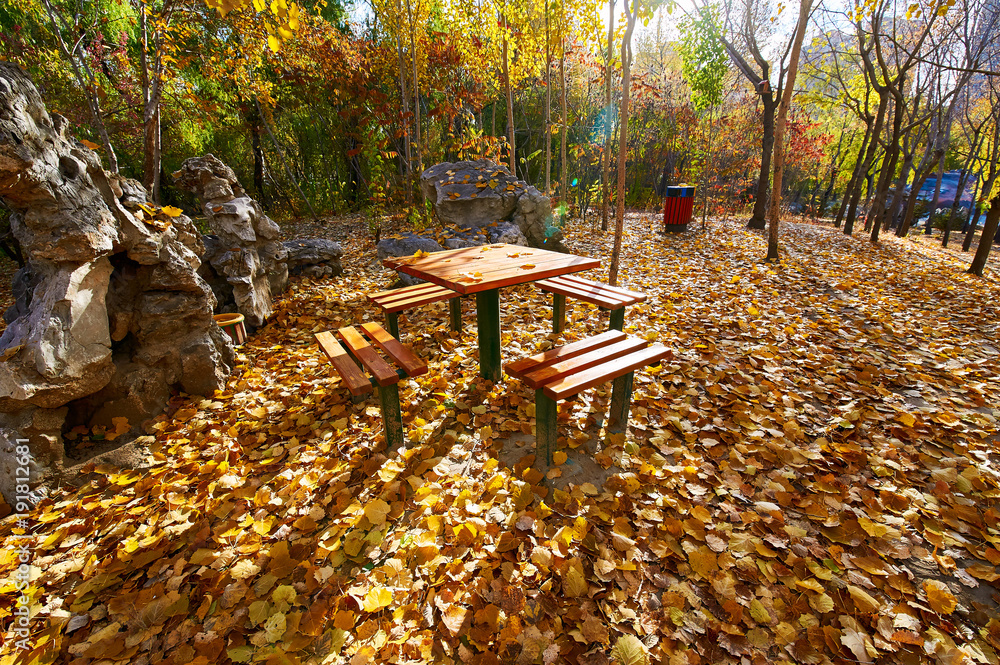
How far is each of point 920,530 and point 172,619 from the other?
9.85 feet

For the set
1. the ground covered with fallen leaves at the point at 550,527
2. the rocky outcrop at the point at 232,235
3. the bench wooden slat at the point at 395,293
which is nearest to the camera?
the ground covered with fallen leaves at the point at 550,527

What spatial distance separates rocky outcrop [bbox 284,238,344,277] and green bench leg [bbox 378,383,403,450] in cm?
388

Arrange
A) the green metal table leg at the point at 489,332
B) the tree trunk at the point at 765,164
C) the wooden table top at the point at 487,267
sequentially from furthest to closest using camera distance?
the tree trunk at the point at 765,164, the green metal table leg at the point at 489,332, the wooden table top at the point at 487,267

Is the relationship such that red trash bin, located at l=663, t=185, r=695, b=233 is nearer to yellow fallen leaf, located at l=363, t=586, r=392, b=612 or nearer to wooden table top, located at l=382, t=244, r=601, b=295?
wooden table top, located at l=382, t=244, r=601, b=295

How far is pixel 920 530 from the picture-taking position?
1.72m

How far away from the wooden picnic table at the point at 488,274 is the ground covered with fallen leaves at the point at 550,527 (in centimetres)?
29

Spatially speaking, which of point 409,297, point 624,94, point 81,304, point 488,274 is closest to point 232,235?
point 81,304

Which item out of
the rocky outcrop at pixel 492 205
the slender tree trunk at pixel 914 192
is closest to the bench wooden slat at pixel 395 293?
the rocky outcrop at pixel 492 205

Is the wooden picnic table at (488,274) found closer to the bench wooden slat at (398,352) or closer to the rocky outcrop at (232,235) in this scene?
the bench wooden slat at (398,352)

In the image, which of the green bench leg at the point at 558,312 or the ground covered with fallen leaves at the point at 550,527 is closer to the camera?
the ground covered with fallen leaves at the point at 550,527

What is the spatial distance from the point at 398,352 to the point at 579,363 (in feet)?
3.38

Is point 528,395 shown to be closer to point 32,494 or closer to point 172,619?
point 172,619

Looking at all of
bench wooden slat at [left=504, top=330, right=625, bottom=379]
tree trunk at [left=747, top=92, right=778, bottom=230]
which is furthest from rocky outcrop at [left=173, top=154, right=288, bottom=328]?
tree trunk at [left=747, top=92, right=778, bottom=230]

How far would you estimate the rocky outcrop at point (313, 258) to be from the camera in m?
5.34
